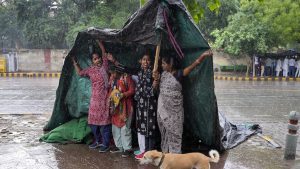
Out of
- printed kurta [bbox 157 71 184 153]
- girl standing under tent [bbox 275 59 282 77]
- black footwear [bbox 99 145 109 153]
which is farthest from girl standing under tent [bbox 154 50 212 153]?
girl standing under tent [bbox 275 59 282 77]

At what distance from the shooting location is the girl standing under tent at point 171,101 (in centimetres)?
612

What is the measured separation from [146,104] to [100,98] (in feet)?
3.19

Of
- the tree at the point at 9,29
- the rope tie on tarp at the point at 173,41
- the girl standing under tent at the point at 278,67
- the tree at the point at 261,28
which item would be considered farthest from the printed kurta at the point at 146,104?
the tree at the point at 9,29

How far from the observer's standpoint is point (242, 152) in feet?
23.4

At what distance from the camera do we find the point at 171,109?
6145 mm

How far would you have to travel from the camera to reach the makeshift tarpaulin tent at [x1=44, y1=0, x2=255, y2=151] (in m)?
6.21

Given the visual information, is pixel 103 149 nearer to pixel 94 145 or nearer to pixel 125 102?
pixel 94 145

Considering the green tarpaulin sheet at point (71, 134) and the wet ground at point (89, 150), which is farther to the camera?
the green tarpaulin sheet at point (71, 134)

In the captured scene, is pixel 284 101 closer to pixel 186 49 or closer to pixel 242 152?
pixel 242 152

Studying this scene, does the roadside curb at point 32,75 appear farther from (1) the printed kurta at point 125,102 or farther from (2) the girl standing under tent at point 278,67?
(1) the printed kurta at point 125,102

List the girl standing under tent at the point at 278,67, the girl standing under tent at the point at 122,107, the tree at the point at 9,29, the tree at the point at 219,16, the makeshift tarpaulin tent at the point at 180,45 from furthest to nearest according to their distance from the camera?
the tree at the point at 9,29, the tree at the point at 219,16, the girl standing under tent at the point at 278,67, the girl standing under tent at the point at 122,107, the makeshift tarpaulin tent at the point at 180,45

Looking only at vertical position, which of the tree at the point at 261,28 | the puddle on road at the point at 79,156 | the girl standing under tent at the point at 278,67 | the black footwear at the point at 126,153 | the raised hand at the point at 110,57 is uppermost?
the tree at the point at 261,28

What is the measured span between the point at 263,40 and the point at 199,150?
58.2 ft

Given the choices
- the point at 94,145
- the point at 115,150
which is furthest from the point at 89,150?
the point at 115,150
